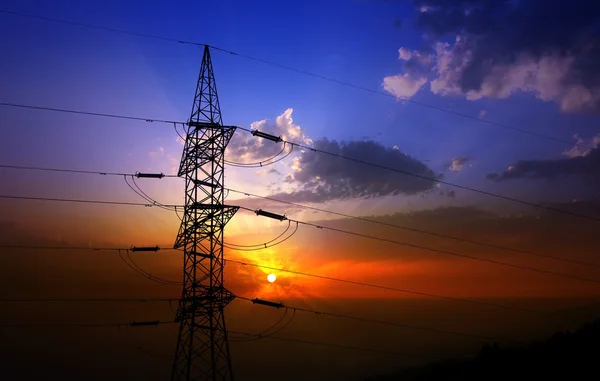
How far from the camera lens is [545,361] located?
7875 cm

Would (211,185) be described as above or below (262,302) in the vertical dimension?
above

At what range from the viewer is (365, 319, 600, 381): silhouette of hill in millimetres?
69375

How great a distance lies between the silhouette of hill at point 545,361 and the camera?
69375 millimetres

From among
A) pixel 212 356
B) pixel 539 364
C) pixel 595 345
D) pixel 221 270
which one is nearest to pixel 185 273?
pixel 221 270

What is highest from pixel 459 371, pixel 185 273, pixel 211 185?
pixel 211 185

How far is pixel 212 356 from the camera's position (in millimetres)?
30328

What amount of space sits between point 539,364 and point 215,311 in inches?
2701

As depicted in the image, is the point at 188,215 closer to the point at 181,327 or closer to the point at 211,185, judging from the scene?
the point at 211,185

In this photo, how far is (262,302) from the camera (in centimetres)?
3562

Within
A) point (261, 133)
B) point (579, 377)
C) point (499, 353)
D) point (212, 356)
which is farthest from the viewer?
point (499, 353)

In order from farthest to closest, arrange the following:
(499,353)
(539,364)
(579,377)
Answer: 1. (499,353)
2. (539,364)
3. (579,377)

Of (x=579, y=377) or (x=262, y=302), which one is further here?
(x=579, y=377)

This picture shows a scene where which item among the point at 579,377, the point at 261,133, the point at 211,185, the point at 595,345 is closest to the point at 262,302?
the point at 211,185

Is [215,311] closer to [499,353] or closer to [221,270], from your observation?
[221,270]
